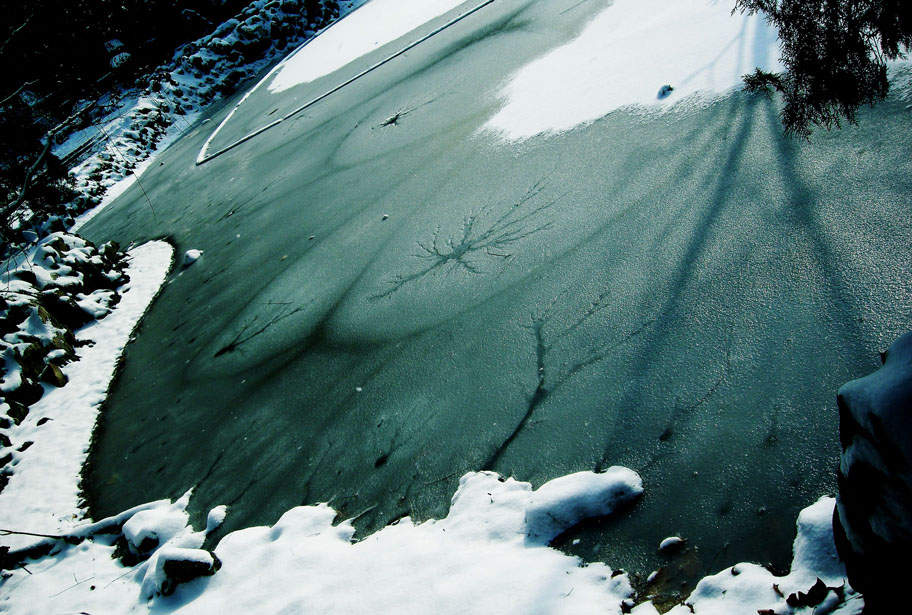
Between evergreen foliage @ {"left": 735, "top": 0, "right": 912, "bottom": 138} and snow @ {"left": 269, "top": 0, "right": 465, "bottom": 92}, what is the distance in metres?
9.19

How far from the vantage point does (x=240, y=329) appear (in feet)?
15.1

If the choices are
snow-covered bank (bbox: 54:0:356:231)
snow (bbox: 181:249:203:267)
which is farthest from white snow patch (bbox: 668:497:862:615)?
snow-covered bank (bbox: 54:0:356:231)

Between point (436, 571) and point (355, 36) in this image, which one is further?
point (355, 36)

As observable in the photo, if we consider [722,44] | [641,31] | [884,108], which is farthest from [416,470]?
[641,31]

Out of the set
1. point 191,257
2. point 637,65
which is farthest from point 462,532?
point 191,257

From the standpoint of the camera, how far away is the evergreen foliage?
1809 millimetres

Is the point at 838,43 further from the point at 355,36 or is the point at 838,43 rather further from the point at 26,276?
the point at 355,36

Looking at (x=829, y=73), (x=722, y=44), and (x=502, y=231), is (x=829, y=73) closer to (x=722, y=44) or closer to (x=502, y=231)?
(x=502, y=231)

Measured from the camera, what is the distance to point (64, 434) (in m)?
4.38

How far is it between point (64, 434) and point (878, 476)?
5.45 metres

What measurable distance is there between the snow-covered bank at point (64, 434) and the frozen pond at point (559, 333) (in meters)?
0.23

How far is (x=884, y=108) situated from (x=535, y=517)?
126 inches

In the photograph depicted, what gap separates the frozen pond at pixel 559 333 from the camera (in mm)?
2057

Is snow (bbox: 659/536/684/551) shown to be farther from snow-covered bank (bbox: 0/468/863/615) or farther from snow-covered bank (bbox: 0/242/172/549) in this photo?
snow-covered bank (bbox: 0/242/172/549)
